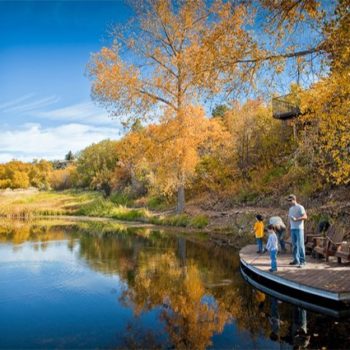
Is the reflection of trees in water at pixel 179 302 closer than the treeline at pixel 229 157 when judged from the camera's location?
Yes

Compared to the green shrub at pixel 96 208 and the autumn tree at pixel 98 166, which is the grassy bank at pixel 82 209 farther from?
the autumn tree at pixel 98 166

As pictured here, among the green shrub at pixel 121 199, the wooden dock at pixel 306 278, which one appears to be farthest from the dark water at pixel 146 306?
the green shrub at pixel 121 199

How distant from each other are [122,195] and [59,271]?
2560cm

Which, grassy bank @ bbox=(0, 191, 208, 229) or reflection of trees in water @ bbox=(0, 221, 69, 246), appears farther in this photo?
grassy bank @ bbox=(0, 191, 208, 229)

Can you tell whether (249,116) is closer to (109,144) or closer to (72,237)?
(72,237)

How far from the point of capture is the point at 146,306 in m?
9.89

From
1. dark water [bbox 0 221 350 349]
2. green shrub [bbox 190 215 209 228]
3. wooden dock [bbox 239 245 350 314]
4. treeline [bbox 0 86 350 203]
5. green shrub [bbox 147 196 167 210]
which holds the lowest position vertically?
dark water [bbox 0 221 350 349]

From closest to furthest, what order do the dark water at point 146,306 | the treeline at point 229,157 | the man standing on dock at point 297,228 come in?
1. the dark water at point 146,306
2. the man standing on dock at point 297,228
3. the treeline at point 229,157

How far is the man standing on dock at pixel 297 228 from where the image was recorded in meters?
10.7

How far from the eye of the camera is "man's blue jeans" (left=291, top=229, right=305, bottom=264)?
10930 mm

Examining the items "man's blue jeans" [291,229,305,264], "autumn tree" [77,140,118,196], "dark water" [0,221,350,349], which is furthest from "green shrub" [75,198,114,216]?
"man's blue jeans" [291,229,305,264]

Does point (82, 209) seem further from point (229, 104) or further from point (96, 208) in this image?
point (229, 104)

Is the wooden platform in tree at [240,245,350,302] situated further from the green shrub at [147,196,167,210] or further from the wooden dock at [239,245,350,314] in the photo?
the green shrub at [147,196,167,210]

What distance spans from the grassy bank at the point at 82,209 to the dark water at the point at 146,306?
330 inches
